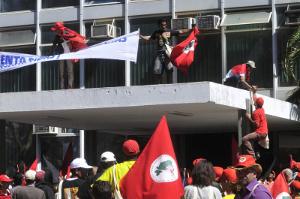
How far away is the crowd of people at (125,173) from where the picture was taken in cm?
756

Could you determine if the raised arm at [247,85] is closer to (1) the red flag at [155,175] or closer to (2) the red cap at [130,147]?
(2) the red cap at [130,147]

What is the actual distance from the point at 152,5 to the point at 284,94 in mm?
4383

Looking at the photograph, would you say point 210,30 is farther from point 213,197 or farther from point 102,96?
point 213,197

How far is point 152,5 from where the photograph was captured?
21688 millimetres

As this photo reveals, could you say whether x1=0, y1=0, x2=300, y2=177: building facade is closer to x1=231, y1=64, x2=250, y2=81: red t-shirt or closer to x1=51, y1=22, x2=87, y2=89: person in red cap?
x1=231, y1=64, x2=250, y2=81: red t-shirt

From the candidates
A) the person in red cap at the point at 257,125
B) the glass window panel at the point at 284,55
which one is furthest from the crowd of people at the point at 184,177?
the glass window panel at the point at 284,55

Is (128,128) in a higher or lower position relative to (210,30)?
lower

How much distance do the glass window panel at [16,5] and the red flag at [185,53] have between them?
19.8ft

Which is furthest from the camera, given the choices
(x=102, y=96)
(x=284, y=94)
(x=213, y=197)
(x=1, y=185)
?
(x=284, y=94)

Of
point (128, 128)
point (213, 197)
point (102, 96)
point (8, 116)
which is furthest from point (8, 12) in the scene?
point (213, 197)

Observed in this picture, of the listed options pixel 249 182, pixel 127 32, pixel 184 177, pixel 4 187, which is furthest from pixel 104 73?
pixel 249 182

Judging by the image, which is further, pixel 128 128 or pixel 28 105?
pixel 128 128

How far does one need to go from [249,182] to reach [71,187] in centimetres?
436

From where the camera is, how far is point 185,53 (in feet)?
61.9
